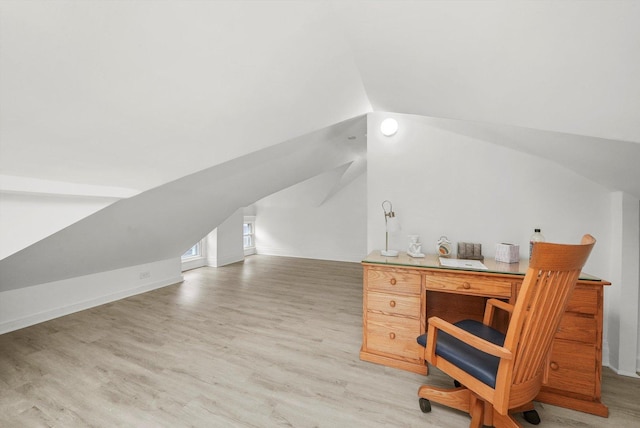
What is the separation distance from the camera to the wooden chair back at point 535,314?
1065mm

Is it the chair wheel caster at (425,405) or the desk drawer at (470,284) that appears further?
the desk drawer at (470,284)

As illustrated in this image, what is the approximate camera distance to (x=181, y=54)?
49.6 inches

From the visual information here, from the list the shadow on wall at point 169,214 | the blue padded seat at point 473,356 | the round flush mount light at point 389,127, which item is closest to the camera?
the blue padded seat at point 473,356

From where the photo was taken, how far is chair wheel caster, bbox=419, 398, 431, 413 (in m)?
1.59

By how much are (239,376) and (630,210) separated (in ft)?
10.8

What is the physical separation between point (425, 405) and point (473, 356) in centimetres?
54

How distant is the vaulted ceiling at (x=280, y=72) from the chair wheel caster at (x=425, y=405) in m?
1.75

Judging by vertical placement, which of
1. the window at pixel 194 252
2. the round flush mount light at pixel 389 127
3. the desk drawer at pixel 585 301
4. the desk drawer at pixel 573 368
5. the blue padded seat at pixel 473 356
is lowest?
the desk drawer at pixel 573 368

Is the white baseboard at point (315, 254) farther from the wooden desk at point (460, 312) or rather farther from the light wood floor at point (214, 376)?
the wooden desk at point (460, 312)

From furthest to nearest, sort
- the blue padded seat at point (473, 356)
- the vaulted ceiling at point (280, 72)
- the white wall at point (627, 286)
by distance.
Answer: the white wall at point (627, 286)
the blue padded seat at point (473, 356)
the vaulted ceiling at point (280, 72)

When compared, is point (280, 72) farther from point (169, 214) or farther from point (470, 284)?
point (169, 214)

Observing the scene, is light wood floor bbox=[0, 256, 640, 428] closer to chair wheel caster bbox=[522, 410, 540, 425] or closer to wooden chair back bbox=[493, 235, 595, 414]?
chair wheel caster bbox=[522, 410, 540, 425]

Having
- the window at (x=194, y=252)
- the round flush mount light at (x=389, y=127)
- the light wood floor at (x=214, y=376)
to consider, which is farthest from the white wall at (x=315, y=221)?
the light wood floor at (x=214, y=376)

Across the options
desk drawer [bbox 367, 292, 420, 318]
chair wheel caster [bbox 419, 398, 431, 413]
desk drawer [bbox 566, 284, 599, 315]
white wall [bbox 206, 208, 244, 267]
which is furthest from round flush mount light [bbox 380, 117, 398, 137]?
white wall [bbox 206, 208, 244, 267]
